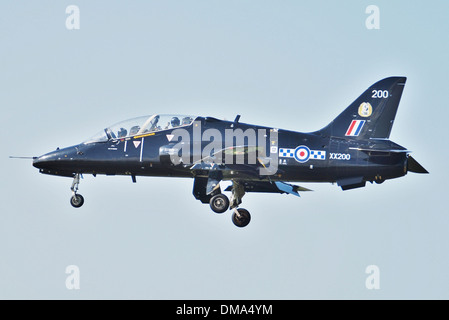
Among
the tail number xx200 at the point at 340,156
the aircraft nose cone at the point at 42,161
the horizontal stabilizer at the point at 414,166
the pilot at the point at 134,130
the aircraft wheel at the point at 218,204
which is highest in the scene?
the pilot at the point at 134,130

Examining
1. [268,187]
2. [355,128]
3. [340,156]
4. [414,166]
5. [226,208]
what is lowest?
[226,208]

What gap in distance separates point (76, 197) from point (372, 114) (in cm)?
1278

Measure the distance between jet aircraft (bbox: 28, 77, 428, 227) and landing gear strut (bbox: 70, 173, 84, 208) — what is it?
0.64m

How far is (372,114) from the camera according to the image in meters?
43.0

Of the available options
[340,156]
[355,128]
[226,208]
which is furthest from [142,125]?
[355,128]

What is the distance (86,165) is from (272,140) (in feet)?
25.7

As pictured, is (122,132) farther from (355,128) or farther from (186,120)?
(355,128)

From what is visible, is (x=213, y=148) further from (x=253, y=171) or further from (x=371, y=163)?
(x=371, y=163)

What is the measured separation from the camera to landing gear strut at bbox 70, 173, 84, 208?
44.8 meters

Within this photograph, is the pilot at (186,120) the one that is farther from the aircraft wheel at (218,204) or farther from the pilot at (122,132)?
the aircraft wheel at (218,204)

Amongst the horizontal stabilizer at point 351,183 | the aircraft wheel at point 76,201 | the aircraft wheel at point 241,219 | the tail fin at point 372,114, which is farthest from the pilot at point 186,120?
the horizontal stabilizer at point 351,183

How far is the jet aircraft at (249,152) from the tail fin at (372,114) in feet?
0.13

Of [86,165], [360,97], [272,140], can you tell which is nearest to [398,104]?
[360,97]

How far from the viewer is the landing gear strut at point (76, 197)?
4478 centimetres
